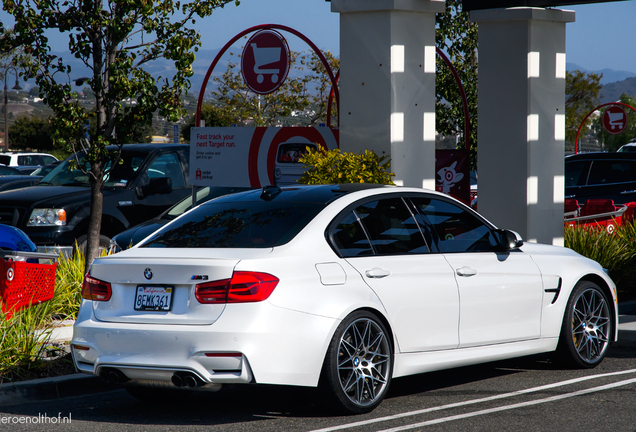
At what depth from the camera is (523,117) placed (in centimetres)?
1092

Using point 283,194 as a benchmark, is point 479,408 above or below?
below

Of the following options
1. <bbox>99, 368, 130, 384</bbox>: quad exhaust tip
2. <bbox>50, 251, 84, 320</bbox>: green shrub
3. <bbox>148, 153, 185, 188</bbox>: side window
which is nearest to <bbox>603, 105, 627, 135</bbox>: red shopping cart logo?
<bbox>148, 153, 185, 188</bbox>: side window

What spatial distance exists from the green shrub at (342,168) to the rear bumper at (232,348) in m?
4.16

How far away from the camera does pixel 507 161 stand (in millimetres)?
11133

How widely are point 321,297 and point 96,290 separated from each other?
151 centimetres

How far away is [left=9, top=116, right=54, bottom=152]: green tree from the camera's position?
69500 mm

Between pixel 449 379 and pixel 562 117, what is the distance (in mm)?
5596

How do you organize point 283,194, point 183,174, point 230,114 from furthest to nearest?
point 230,114, point 183,174, point 283,194

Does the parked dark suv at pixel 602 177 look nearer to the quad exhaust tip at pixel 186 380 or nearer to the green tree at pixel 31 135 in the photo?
the quad exhaust tip at pixel 186 380

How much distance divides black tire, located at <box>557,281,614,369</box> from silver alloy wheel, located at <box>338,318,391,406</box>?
6.52ft

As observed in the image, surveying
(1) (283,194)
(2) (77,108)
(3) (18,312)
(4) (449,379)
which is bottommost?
(4) (449,379)

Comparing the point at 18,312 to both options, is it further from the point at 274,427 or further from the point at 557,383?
the point at 557,383

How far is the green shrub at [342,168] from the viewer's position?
30.6 feet

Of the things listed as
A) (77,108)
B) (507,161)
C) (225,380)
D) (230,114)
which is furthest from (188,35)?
(230,114)
